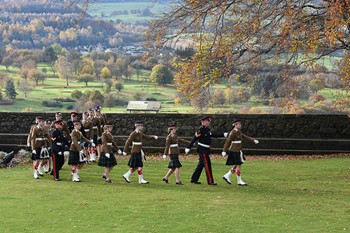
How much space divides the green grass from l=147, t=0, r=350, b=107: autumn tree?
3258mm

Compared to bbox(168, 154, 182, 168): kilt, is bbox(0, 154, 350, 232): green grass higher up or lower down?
lower down

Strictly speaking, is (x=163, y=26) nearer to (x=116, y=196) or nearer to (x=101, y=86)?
(x=116, y=196)

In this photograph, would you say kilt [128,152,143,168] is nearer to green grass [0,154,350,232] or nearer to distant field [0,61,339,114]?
green grass [0,154,350,232]

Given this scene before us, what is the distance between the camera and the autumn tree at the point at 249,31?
62.5ft

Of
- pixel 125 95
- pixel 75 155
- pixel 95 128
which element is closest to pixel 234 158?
pixel 75 155

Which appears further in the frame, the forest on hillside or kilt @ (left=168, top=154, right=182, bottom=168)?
the forest on hillside

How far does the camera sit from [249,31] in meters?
21.3

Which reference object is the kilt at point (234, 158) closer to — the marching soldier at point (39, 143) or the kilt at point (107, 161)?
the kilt at point (107, 161)

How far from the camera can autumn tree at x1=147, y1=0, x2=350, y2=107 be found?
19.0m

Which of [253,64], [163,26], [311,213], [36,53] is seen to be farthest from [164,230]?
[36,53]

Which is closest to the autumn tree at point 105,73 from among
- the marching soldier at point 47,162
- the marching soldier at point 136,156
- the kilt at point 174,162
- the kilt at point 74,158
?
the marching soldier at point 47,162

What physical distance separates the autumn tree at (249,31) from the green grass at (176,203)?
10.7ft

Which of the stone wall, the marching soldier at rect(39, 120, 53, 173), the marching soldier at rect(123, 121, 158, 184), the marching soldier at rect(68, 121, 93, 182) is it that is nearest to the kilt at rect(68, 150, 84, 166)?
the marching soldier at rect(68, 121, 93, 182)

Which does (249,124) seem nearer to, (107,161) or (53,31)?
(107,161)
